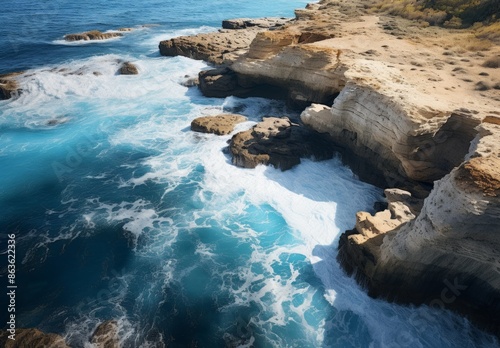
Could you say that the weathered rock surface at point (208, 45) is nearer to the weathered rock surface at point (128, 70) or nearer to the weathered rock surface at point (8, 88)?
the weathered rock surface at point (128, 70)

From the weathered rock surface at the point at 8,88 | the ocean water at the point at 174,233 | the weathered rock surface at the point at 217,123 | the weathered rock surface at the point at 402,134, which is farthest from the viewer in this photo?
the weathered rock surface at the point at 8,88

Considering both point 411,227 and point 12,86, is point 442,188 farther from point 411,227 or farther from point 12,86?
point 12,86

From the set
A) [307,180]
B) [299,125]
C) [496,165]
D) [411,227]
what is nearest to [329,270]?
[411,227]

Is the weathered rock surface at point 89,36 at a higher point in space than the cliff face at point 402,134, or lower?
lower

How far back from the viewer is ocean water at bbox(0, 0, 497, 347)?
33.7ft

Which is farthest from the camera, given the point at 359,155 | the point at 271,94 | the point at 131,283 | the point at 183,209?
the point at 271,94

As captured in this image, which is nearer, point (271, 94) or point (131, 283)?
point (131, 283)

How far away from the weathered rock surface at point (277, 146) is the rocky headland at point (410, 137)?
130 millimetres

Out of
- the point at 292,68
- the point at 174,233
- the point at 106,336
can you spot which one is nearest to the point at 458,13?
the point at 292,68

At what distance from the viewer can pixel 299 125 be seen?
63.7ft

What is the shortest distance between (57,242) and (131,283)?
437cm

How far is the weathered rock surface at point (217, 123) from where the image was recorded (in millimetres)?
20517

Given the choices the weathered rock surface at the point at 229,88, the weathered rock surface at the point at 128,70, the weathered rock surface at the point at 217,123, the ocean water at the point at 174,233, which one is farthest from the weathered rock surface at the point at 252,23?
the weathered rock surface at the point at 217,123

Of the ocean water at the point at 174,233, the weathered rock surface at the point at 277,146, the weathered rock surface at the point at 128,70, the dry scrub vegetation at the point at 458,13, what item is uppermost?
the dry scrub vegetation at the point at 458,13
